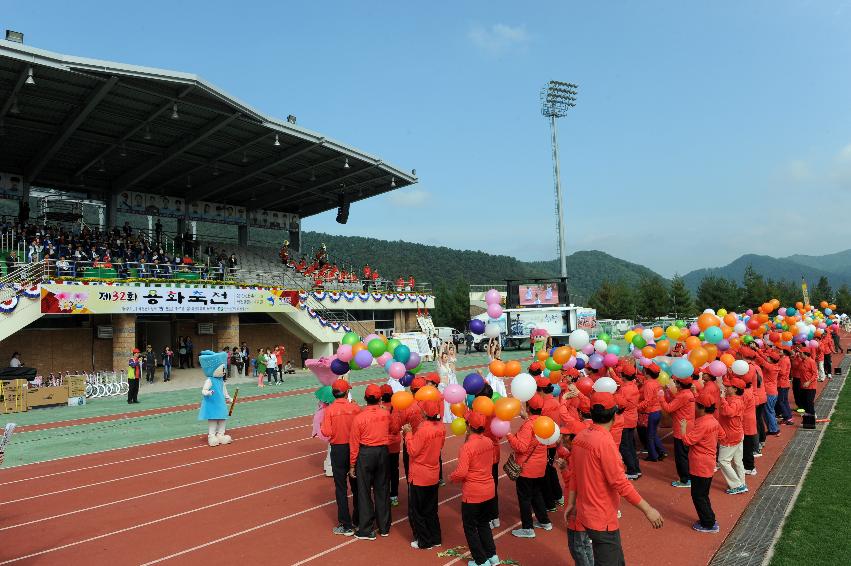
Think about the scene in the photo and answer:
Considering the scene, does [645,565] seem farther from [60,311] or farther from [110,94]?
[110,94]

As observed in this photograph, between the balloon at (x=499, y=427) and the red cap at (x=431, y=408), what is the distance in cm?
64

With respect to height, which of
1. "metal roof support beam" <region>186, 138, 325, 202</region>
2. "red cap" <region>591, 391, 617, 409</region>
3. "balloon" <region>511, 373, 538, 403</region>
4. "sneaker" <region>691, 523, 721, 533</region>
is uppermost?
"metal roof support beam" <region>186, 138, 325, 202</region>

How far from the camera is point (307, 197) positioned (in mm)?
38000

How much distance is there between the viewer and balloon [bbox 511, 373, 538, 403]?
6.14 meters

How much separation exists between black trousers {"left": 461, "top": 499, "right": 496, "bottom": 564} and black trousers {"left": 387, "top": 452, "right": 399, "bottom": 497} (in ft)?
4.74

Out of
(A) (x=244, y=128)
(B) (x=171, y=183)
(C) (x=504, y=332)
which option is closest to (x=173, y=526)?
(A) (x=244, y=128)

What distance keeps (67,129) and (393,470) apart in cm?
2307

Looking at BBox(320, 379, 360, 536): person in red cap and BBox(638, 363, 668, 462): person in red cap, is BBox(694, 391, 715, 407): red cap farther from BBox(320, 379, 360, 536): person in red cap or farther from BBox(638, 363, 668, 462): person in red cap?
BBox(320, 379, 360, 536): person in red cap

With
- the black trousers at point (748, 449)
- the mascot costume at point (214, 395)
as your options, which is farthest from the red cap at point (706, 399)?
the mascot costume at point (214, 395)

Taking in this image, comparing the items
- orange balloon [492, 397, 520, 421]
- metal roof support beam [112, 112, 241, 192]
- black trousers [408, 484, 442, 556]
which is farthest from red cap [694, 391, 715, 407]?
metal roof support beam [112, 112, 241, 192]

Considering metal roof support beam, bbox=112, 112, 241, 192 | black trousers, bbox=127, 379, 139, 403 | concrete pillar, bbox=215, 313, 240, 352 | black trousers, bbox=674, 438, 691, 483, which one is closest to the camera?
black trousers, bbox=674, 438, 691, 483

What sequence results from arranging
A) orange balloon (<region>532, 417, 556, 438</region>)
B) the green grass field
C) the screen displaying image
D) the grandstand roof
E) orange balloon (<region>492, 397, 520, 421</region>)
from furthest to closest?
1. the screen displaying image
2. the grandstand roof
3. orange balloon (<region>492, 397, 520, 421</region>)
4. the green grass field
5. orange balloon (<region>532, 417, 556, 438</region>)

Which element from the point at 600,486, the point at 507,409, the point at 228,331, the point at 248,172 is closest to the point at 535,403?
the point at 507,409

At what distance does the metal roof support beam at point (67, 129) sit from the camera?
66.0 ft
